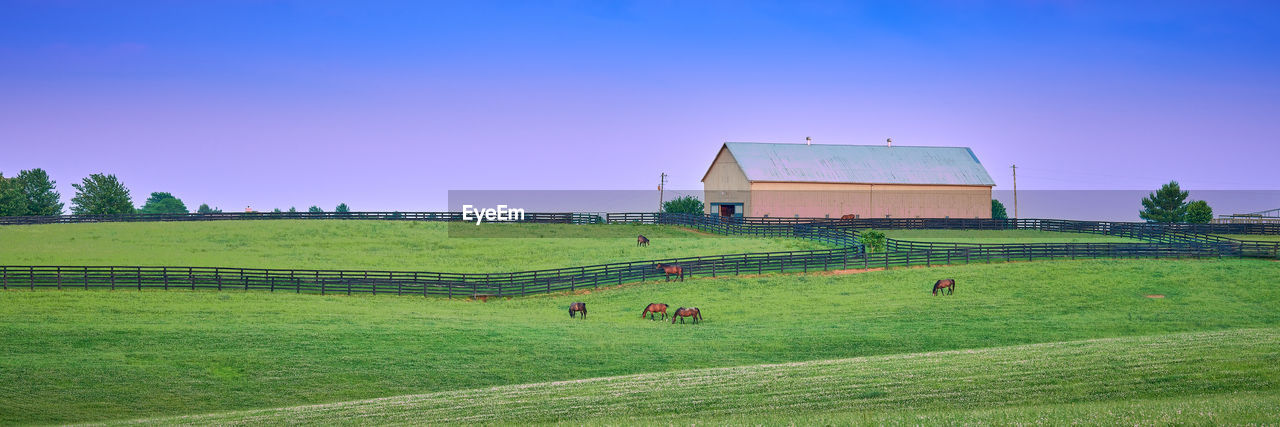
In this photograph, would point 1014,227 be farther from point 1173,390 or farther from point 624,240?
point 1173,390

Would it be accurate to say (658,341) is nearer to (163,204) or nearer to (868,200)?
(868,200)

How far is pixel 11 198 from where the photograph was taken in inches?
3543

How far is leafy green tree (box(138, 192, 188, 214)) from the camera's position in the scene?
145125 mm

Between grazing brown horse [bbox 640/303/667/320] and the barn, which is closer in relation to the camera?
grazing brown horse [bbox 640/303/667/320]

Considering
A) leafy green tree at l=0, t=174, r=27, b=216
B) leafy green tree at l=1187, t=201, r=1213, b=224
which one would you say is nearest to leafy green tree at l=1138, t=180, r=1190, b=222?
leafy green tree at l=1187, t=201, r=1213, b=224

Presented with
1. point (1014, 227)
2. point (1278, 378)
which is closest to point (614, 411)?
point (1278, 378)

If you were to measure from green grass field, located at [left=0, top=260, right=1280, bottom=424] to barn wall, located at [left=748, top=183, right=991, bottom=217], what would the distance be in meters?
27.6

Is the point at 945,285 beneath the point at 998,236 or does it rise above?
beneath

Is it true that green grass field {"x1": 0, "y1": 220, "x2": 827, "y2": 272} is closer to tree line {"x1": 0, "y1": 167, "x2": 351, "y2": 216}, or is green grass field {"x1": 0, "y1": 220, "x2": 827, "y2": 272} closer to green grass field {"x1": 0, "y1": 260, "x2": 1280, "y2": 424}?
Answer: green grass field {"x1": 0, "y1": 260, "x2": 1280, "y2": 424}

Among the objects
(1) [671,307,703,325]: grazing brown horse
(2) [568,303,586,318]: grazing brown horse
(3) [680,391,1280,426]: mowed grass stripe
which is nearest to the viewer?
(3) [680,391,1280,426]: mowed grass stripe

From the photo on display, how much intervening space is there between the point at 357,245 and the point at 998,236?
3992cm

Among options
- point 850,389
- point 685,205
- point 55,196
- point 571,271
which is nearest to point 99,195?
point 55,196

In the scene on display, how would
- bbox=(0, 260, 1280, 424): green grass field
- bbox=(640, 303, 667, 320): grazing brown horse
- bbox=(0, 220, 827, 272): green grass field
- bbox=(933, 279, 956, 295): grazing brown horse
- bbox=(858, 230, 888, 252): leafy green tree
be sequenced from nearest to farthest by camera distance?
bbox=(0, 260, 1280, 424): green grass field → bbox=(640, 303, 667, 320): grazing brown horse → bbox=(933, 279, 956, 295): grazing brown horse → bbox=(0, 220, 827, 272): green grass field → bbox=(858, 230, 888, 252): leafy green tree

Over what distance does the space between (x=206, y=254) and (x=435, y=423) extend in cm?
3872
